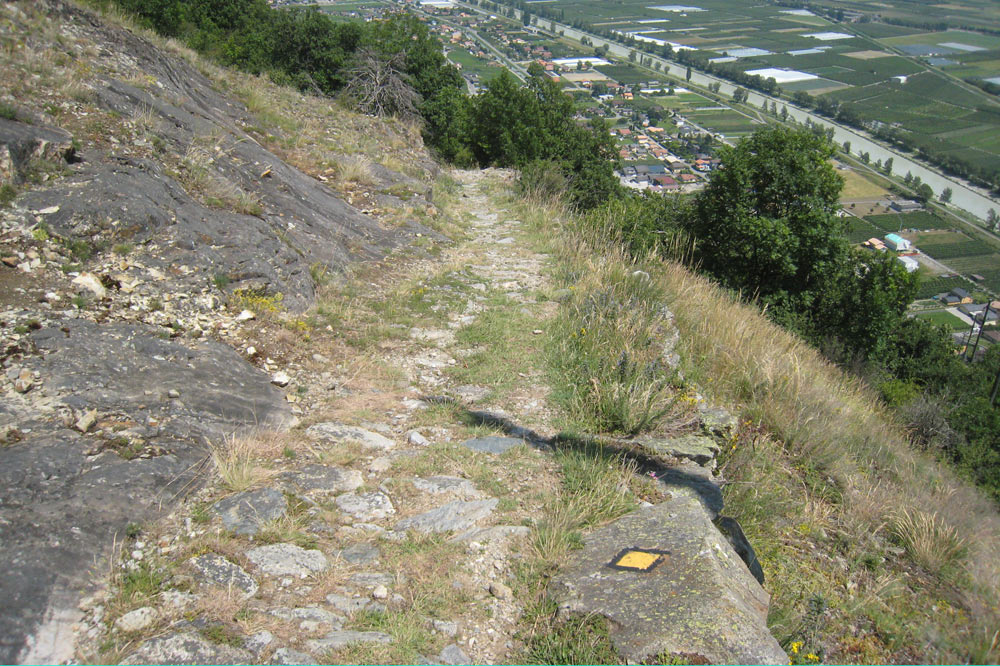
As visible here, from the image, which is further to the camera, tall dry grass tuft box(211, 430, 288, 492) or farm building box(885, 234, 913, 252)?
farm building box(885, 234, 913, 252)

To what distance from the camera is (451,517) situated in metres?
3.76

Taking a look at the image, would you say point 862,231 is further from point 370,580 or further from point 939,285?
point 370,580

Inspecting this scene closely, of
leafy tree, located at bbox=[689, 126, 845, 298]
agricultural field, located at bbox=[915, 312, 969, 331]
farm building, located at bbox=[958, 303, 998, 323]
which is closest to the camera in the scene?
leafy tree, located at bbox=[689, 126, 845, 298]

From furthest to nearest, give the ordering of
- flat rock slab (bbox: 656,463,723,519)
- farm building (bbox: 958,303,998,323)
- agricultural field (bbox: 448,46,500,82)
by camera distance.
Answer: agricultural field (bbox: 448,46,500,82), farm building (bbox: 958,303,998,323), flat rock slab (bbox: 656,463,723,519)

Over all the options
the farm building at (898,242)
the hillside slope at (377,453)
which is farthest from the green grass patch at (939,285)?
the hillside slope at (377,453)

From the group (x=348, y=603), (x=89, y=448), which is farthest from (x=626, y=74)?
(x=348, y=603)

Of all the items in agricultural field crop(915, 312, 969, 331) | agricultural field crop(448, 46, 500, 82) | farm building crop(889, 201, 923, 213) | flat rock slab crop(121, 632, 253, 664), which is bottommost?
agricultural field crop(915, 312, 969, 331)

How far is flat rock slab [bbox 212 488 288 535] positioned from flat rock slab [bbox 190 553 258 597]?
0.80 feet

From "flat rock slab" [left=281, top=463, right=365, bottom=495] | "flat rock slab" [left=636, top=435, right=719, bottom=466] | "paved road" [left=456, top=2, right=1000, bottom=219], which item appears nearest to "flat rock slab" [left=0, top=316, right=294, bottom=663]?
"flat rock slab" [left=281, top=463, right=365, bottom=495]

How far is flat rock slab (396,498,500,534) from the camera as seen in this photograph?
366 cm

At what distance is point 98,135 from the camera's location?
20.3 ft

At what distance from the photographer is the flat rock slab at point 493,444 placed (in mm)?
4500

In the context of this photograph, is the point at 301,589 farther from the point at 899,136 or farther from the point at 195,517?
the point at 899,136

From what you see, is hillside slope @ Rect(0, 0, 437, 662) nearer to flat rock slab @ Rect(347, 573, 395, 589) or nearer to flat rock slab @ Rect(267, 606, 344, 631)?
flat rock slab @ Rect(267, 606, 344, 631)
